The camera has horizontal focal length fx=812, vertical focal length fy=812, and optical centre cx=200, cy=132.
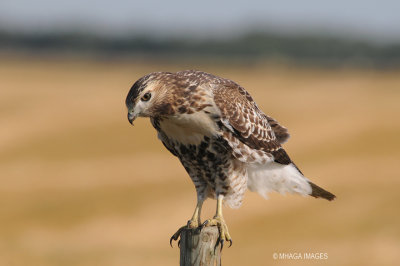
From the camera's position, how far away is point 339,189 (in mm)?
23594

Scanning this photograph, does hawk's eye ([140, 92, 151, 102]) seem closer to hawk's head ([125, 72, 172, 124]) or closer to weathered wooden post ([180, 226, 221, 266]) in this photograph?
hawk's head ([125, 72, 172, 124])

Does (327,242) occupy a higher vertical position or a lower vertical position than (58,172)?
lower

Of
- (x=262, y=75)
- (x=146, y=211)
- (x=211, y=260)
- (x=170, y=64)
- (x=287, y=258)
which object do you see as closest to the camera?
(x=211, y=260)

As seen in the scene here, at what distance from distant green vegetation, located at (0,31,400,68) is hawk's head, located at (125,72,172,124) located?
66.8 m

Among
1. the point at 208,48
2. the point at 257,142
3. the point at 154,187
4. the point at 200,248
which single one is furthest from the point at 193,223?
the point at 208,48

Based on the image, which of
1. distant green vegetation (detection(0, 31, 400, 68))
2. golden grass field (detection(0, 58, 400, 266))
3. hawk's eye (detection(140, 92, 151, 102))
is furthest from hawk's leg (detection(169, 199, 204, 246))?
distant green vegetation (detection(0, 31, 400, 68))

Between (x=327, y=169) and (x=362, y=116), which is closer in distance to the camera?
(x=327, y=169)

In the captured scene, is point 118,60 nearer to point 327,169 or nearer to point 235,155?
point 327,169

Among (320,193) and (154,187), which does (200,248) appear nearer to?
(320,193)

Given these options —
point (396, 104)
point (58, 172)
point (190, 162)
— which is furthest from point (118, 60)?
point (190, 162)

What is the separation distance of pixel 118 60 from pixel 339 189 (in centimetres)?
5397

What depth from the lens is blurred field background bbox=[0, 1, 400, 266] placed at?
17500 mm

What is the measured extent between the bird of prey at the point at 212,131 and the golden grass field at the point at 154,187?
19.9ft

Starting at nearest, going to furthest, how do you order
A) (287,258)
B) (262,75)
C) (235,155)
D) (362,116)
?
(235,155) → (287,258) → (362,116) → (262,75)
